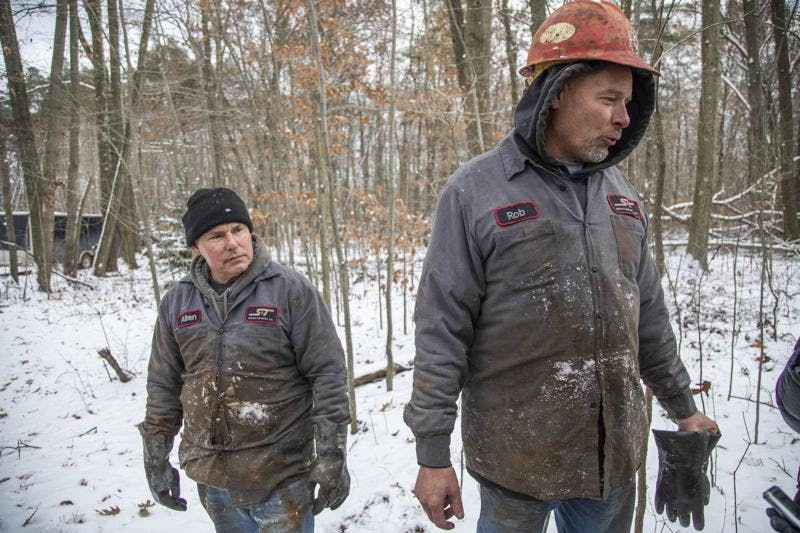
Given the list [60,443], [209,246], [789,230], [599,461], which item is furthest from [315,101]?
[789,230]

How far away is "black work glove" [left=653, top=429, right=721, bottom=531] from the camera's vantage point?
1.57 meters

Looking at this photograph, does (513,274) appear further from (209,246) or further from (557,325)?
(209,246)

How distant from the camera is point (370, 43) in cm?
597

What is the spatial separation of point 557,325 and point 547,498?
587 millimetres

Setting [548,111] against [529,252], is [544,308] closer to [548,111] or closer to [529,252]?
[529,252]

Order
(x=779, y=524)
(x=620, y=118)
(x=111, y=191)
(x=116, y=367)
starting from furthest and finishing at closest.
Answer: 1. (x=111, y=191)
2. (x=116, y=367)
3. (x=620, y=118)
4. (x=779, y=524)

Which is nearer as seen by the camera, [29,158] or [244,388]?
[244,388]

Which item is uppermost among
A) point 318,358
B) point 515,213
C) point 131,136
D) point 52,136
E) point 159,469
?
point 52,136

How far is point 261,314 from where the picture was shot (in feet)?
6.41

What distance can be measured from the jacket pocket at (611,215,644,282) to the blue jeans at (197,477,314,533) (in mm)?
1682

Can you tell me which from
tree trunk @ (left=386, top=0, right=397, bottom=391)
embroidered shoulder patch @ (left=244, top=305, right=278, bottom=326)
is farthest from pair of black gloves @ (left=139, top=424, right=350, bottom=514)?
tree trunk @ (left=386, top=0, right=397, bottom=391)

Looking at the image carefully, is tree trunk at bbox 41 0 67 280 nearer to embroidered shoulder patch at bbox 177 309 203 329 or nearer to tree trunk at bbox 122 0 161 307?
tree trunk at bbox 122 0 161 307

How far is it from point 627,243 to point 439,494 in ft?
3.55

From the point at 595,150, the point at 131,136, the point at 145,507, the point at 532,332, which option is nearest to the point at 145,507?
the point at 145,507
